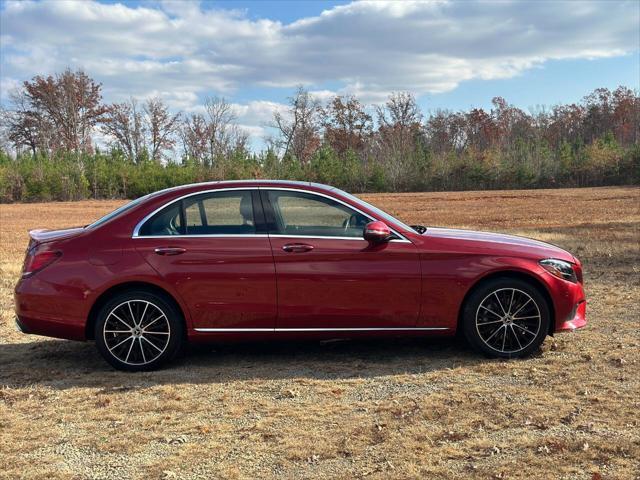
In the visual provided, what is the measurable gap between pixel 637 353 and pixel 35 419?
4.88 metres

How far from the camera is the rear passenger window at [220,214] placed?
16.8ft

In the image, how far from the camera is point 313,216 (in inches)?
207

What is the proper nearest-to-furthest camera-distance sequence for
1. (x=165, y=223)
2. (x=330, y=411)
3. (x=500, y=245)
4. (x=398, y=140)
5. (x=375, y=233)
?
(x=330, y=411) < (x=375, y=233) < (x=165, y=223) < (x=500, y=245) < (x=398, y=140)

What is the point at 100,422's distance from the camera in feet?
13.3

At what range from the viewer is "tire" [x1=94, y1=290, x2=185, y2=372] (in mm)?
4996

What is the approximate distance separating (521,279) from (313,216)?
1883mm

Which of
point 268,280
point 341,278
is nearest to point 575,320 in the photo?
point 341,278

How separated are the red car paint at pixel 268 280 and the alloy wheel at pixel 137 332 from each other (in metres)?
0.18

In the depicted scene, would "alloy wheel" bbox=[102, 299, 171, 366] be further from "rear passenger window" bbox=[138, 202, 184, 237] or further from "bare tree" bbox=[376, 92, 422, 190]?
"bare tree" bbox=[376, 92, 422, 190]

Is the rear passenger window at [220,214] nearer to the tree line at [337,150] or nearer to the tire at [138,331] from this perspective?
the tire at [138,331]

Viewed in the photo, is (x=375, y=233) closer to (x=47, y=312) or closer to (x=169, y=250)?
(x=169, y=250)

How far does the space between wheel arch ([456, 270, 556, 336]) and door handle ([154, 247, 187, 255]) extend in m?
2.42

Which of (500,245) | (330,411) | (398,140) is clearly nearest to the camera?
(330,411)

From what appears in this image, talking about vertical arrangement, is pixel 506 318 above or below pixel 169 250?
below
